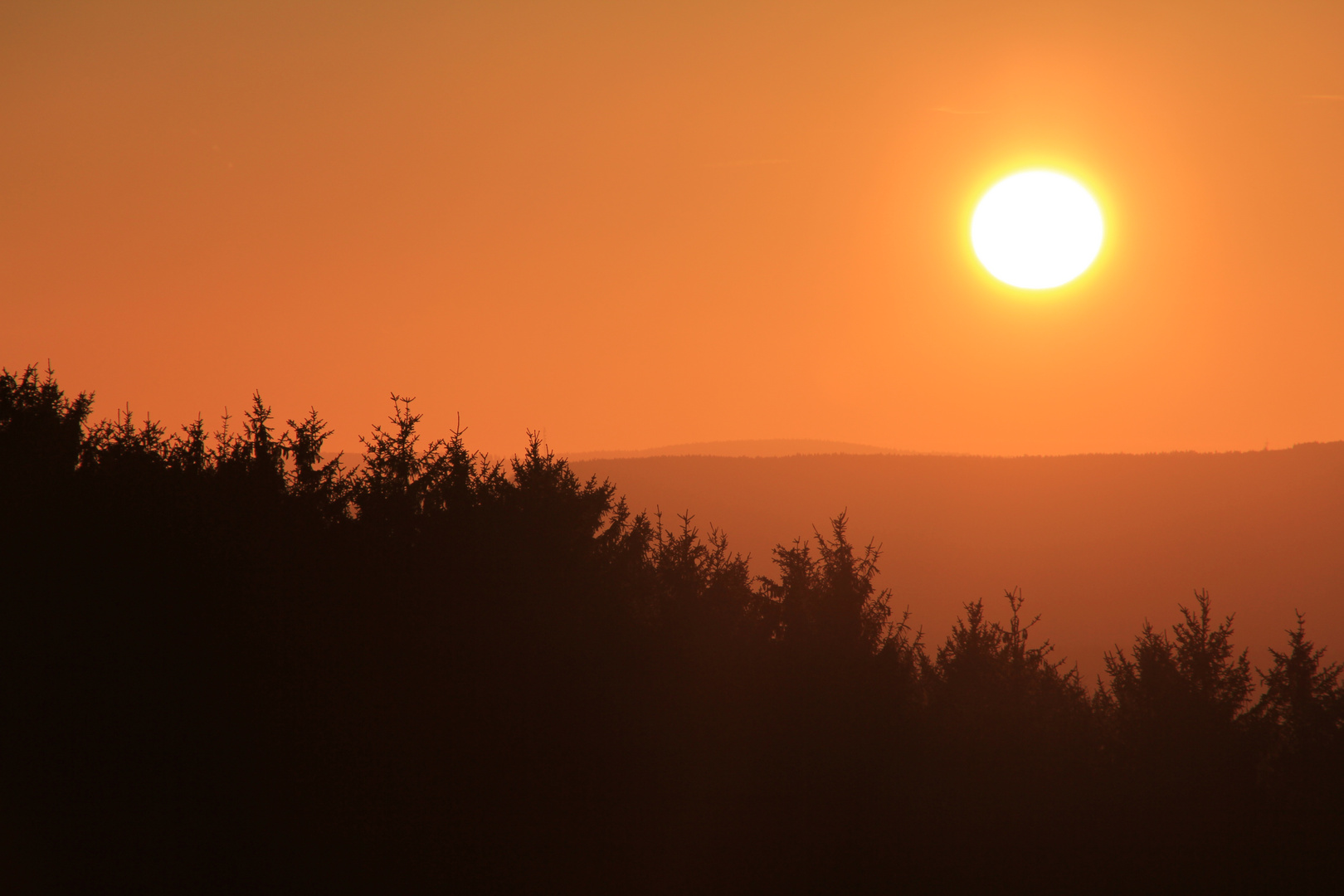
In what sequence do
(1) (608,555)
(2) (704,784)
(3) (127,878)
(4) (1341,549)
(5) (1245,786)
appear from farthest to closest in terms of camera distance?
1. (4) (1341,549)
2. (1) (608,555)
3. (5) (1245,786)
4. (2) (704,784)
5. (3) (127,878)

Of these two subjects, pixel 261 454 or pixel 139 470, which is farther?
pixel 261 454

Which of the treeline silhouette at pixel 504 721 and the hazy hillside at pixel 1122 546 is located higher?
the hazy hillside at pixel 1122 546

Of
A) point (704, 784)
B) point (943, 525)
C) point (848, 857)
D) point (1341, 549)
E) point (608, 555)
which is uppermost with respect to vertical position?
point (943, 525)

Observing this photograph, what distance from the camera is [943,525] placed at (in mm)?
189125

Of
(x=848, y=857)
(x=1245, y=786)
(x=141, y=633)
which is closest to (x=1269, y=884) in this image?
(x=1245, y=786)

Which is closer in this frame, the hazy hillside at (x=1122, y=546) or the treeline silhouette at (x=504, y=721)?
the treeline silhouette at (x=504, y=721)

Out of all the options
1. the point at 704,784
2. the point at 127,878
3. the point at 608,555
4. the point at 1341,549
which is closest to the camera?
the point at 127,878

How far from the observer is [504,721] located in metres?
18.1

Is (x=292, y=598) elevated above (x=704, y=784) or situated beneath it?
elevated above

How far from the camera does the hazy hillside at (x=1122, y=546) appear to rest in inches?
5866

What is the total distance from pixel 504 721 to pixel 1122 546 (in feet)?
573

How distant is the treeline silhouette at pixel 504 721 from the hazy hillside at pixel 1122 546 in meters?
111

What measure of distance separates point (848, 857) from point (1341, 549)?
177 meters

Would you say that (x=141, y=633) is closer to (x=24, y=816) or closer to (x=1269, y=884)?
(x=24, y=816)
